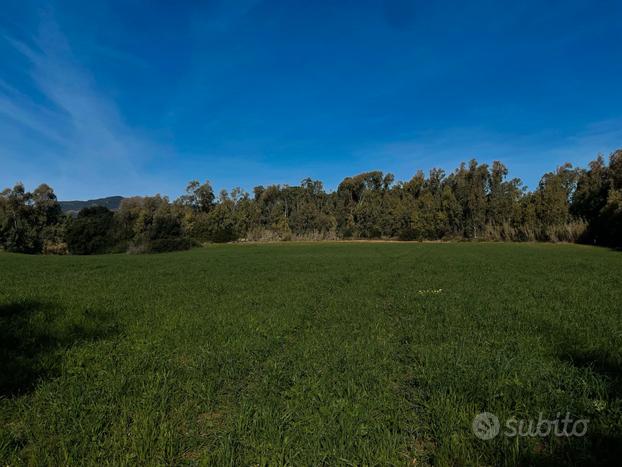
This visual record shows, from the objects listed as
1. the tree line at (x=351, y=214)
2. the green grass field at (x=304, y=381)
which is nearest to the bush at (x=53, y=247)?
the tree line at (x=351, y=214)

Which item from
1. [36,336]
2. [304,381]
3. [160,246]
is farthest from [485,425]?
[160,246]

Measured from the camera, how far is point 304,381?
4.50 meters

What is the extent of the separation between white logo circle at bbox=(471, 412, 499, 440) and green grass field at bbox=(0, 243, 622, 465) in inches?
2.7

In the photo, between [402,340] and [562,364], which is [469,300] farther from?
[562,364]

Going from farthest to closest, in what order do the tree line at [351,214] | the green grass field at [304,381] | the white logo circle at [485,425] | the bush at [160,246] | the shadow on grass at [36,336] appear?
the tree line at [351,214], the bush at [160,246], the shadow on grass at [36,336], the white logo circle at [485,425], the green grass field at [304,381]

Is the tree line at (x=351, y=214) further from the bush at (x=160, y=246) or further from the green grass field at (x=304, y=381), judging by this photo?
the green grass field at (x=304, y=381)

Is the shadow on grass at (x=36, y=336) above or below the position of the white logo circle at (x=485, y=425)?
above

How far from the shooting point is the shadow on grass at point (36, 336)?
15.2ft

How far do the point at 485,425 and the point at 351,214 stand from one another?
94.0 metres

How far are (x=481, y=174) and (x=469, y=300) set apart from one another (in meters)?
88.2

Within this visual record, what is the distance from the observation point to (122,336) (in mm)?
6742

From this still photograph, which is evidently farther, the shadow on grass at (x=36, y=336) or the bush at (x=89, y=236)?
the bush at (x=89, y=236)

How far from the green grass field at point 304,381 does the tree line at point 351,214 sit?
4968 centimetres

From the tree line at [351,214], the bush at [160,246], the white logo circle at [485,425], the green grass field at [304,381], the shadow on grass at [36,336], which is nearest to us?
the green grass field at [304,381]
